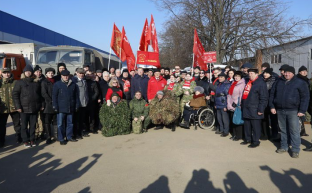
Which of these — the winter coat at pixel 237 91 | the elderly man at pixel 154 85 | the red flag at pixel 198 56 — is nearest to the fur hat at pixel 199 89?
the elderly man at pixel 154 85

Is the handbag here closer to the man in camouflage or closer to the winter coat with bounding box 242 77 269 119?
the winter coat with bounding box 242 77 269 119

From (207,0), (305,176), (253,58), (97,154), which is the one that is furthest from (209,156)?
(207,0)

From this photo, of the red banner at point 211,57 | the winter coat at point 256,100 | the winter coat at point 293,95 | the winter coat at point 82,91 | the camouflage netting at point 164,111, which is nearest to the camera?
the winter coat at point 293,95

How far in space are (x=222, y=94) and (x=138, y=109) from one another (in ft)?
8.01

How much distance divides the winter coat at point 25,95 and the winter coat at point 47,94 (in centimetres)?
20

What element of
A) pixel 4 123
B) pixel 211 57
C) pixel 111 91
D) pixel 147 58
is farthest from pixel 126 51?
pixel 4 123

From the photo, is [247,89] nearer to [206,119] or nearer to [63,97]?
[206,119]

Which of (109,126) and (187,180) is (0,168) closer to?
(109,126)

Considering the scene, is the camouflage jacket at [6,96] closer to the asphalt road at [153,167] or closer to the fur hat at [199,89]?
the asphalt road at [153,167]

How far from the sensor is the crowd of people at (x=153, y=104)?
16.7 feet

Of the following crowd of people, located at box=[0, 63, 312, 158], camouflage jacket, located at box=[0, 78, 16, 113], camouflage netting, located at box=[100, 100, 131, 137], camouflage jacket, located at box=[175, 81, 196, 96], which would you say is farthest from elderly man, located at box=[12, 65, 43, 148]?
camouflage jacket, located at box=[175, 81, 196, 96]

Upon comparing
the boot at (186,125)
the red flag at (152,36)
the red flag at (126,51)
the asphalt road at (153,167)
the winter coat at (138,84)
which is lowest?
the asphalt road at (153,167)

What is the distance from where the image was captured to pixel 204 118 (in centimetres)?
760

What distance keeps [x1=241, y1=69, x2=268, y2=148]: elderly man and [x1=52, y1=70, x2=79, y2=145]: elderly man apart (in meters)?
4.19
